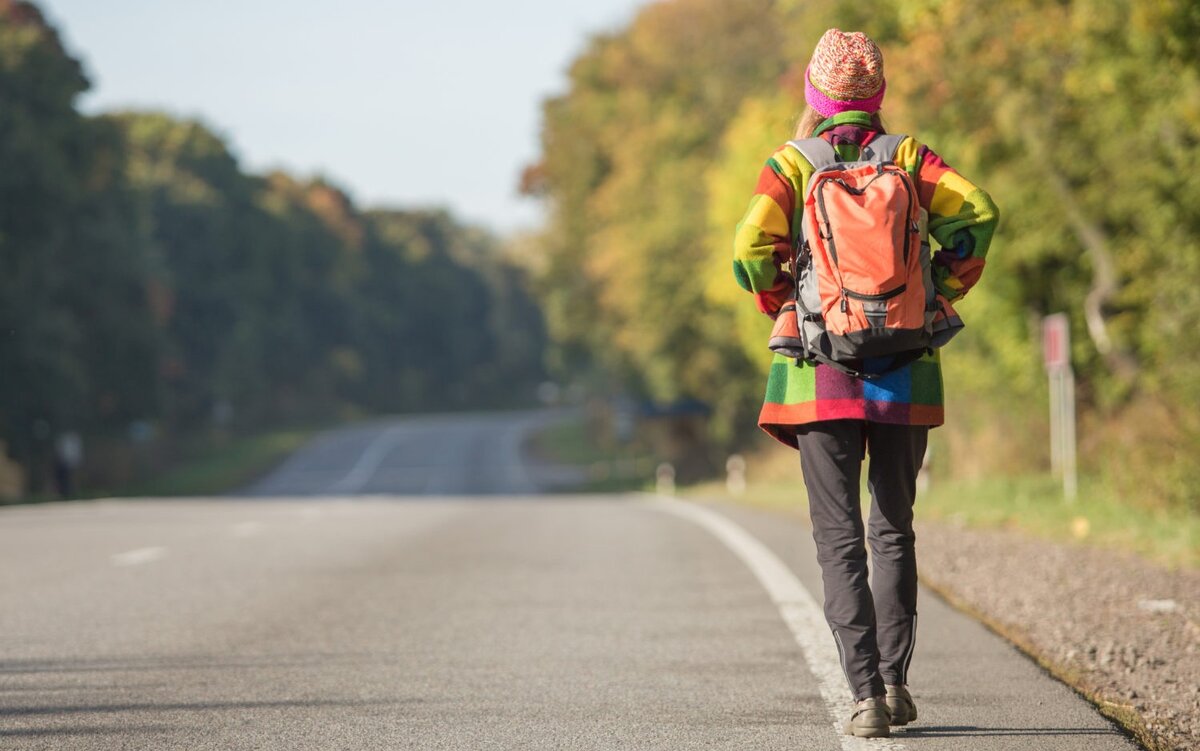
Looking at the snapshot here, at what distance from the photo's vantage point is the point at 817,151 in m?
5.27

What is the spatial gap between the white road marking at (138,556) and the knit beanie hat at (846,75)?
8.33 m

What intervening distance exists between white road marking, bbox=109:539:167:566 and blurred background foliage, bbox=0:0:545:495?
31254 mm

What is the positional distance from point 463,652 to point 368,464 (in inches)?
2706

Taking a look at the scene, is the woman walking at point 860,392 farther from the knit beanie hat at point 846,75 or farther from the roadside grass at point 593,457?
the roadside grass at point 593,457

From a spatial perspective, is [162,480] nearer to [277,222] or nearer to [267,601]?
[277,222]

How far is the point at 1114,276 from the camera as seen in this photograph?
24.4 meters

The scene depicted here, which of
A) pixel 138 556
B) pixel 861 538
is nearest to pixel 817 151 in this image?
pixel 861 538

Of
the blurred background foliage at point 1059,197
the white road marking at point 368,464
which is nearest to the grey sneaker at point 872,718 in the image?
the blurred background foliage at point 1059,197

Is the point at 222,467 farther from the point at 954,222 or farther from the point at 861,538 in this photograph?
the point at 954,222

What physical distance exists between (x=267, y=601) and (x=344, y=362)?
344 ft

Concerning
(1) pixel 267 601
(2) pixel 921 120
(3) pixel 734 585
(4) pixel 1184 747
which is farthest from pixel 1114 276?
(4) pixel 1184 747

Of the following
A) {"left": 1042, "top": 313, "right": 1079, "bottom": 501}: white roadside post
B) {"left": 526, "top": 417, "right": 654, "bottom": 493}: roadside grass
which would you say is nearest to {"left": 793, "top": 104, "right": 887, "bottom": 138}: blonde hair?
{"left": 1042, "top": 313, "right": 1079, "bottom": 501}: white roadside post

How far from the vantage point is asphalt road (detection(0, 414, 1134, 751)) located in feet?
17.9

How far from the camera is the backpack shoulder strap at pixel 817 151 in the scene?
17.2ft
